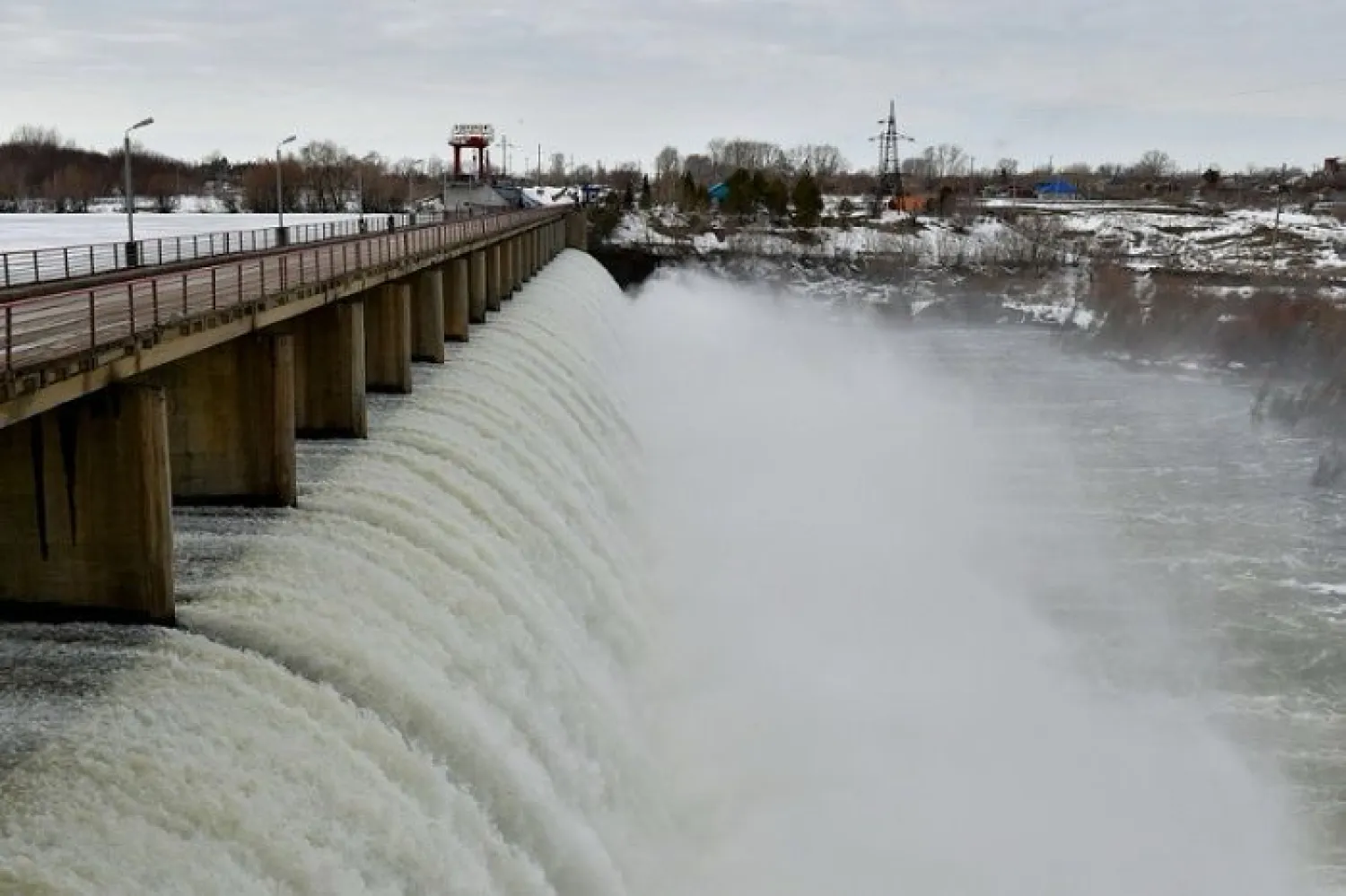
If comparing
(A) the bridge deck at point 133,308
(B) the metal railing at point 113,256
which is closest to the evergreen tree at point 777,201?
(B) the metal railing at point 113,256

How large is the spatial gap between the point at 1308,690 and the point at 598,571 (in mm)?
14542

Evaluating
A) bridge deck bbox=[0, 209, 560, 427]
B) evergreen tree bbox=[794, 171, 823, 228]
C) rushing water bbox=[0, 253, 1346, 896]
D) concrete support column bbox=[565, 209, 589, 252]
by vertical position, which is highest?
evergreen tree bbox=[794, 171, 823, 228]

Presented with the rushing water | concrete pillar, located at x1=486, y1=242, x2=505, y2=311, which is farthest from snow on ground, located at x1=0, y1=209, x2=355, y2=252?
the rushing water

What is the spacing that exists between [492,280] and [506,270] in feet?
11.2

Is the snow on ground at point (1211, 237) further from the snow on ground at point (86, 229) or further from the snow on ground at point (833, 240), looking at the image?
the snow on ground at point (86, 229)

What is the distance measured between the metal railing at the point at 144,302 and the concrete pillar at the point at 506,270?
605 inches

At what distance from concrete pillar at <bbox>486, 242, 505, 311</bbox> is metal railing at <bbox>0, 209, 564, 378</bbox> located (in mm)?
12229

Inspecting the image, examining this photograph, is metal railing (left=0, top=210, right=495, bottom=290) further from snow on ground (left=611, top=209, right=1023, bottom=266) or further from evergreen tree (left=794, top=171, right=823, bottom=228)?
evergreen tree (left=794, top=171, right=823, bottom=228)

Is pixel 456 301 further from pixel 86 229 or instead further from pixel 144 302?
pixel 86 229

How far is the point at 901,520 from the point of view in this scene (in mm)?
34000

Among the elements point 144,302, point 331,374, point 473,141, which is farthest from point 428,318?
point 473,141

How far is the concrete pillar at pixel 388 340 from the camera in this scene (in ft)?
84.9

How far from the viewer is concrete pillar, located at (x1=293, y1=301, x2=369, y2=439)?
2186 centimetres

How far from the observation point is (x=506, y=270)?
45.2 meters
